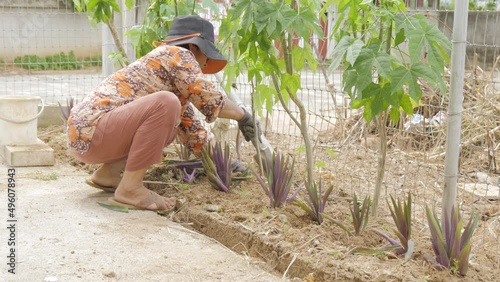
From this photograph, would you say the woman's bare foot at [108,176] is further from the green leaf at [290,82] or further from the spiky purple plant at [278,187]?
the green leaf at [290,82]

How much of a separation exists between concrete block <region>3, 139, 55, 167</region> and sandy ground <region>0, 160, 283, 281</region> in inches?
39.9

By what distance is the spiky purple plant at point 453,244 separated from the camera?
331 cm

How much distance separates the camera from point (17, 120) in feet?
20.1

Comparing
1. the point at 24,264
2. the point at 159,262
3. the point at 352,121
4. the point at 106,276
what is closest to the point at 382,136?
the point at 159,262

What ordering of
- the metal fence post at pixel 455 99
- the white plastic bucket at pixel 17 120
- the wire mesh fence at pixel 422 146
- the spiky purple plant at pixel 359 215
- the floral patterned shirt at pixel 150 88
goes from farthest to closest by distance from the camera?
the white plastic bucket at pixel 17 120 < the wire mesh fence at pixel 422 146 < the floral patterned shirt at pixel 150 88 < the spiky purple plant at pixel 359 215 < the metal fence post at pixel 455 99

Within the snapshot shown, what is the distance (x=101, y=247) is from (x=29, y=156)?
235cm

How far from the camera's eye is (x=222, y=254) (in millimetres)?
3842

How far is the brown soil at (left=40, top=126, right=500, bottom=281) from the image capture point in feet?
11.2

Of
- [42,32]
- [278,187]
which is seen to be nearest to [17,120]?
[278,187]

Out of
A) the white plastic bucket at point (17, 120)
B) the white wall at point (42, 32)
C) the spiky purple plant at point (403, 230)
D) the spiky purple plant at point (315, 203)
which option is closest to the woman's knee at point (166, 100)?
the spiky purple plant at point (315, 203)

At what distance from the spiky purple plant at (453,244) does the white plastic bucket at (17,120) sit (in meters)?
3.88

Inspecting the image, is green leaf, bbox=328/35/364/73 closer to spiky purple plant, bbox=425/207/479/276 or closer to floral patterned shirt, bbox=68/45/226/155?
spiky purple plant, bbox=425/207/479/276

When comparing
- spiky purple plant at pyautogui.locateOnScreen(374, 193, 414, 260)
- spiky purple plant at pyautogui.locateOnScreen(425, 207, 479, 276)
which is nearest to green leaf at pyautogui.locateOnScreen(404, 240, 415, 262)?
spiky purple plant at pyautogui.locateOnScreen(374, 193, 414, 260)

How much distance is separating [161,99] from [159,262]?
3.62ft
